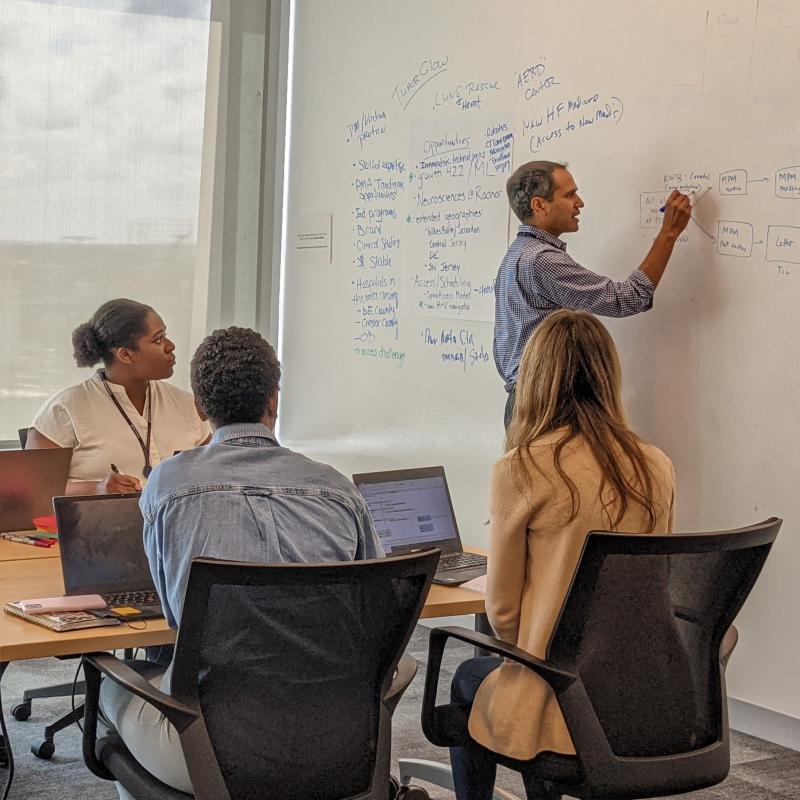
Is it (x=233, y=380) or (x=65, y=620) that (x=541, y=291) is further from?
(x=65, y=620)

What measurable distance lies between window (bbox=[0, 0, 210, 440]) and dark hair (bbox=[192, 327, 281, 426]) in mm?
3676

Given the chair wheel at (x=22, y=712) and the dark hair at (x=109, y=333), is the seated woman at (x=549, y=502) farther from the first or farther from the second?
the chair wheel at (x=22, y=712)

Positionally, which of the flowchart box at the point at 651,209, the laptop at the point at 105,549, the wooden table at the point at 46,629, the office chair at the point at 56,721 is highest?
the flowchart box at the point at 651,209

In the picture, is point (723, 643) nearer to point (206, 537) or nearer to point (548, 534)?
point (548, 534)

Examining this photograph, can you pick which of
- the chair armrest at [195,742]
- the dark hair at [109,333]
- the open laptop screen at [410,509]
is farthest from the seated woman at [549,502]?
the dark hair at [109,333]

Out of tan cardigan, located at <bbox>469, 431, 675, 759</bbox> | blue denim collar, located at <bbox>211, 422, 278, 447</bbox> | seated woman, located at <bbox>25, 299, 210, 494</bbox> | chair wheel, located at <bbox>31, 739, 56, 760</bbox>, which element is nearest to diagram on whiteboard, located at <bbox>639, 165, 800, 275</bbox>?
tan cardigan, located at <bbox>469, 431, 675, 759</bbox>

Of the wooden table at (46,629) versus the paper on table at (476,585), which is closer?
the wooden table at (46,629)

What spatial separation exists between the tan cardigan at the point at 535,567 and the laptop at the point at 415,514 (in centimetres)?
62

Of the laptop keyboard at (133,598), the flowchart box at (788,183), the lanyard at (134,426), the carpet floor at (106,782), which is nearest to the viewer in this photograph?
the laptop keyboard at (133,598)

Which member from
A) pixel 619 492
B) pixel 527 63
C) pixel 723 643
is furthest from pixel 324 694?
pixel 527 63

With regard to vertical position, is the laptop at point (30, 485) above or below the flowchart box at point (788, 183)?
below

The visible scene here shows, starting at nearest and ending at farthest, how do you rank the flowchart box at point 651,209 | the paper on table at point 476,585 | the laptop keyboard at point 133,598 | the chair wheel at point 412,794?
the laptop keyboard at point 133,598 < the paper on table at point 476,585 < the chair wheel at point 412,794 < the flowchart box at point 651,209

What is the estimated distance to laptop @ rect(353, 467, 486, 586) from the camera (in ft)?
9.77

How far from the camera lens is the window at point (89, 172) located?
5.64m
